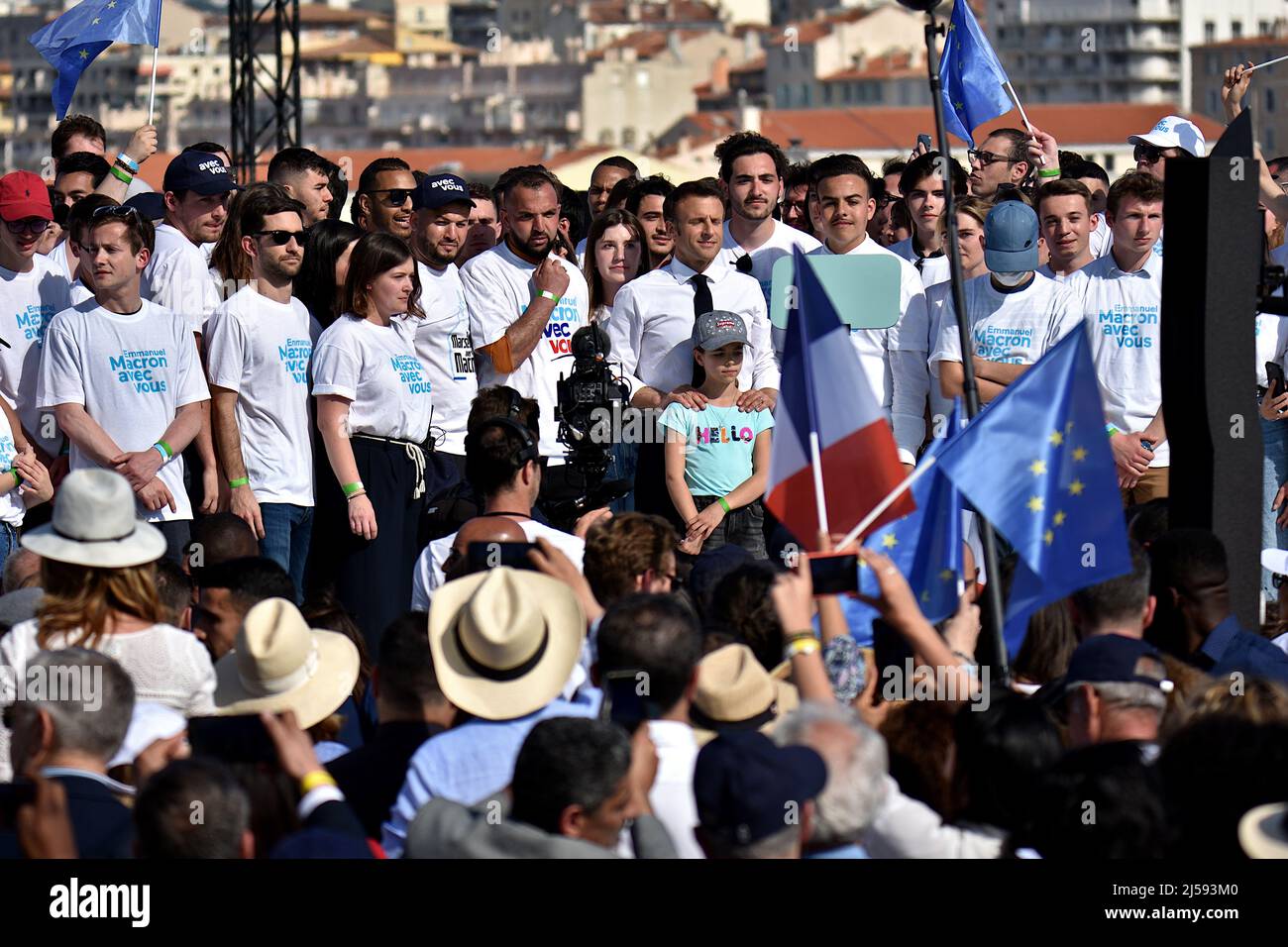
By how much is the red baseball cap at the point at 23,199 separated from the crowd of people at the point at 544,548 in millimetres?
23

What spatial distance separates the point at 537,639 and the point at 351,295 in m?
3.36

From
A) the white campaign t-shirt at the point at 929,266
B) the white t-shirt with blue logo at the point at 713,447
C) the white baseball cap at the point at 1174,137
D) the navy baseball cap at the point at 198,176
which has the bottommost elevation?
the white t-shirt with blue logo at the point at 713,447

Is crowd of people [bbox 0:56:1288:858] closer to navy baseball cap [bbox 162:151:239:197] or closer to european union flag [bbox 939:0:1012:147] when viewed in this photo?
navy baseball cap [bbox 162:151:239:197]

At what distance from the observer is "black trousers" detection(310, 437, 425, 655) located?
326 inches

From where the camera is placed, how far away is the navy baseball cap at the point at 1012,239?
343 inches

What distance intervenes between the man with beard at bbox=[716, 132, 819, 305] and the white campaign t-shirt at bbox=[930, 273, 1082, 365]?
93cm

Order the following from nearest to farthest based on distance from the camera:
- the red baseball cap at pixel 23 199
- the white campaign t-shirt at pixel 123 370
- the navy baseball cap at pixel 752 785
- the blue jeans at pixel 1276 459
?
the navy baseball cap at pixel 752 785
the white campaign t-shirt at pixel 123 370
the red baseball cap at pixel 23 199
the blue jeans at pixel 1276 459

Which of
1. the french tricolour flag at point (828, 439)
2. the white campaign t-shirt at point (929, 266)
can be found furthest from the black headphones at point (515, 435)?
the white campaign t-shirt at point (929, 266)

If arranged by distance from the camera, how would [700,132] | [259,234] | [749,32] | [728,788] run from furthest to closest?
[749,32]
[700,132]
[259,234]
[728,788]

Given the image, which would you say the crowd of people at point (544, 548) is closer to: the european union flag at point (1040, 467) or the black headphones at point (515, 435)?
the black headphones at point (515, 435)

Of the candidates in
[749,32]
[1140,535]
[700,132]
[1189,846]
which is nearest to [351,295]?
[1140,535]

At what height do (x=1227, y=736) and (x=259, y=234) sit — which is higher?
(x=259, y=234)
